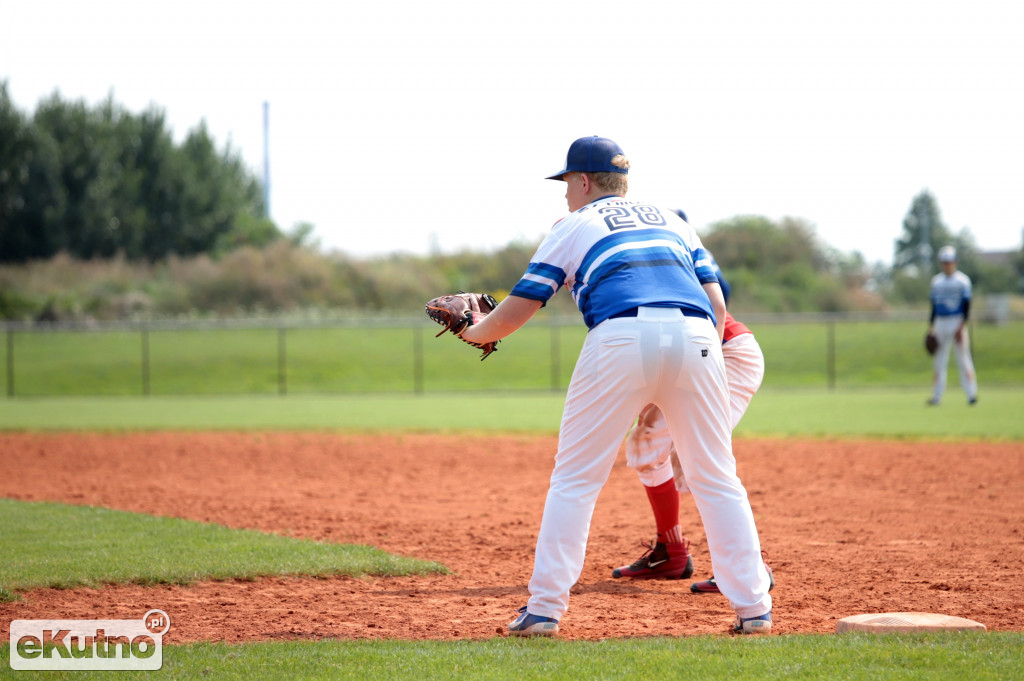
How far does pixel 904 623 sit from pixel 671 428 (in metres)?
1.24

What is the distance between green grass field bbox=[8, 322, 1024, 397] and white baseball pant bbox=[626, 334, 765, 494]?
1665 centimetres

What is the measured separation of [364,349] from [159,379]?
5.97 meters

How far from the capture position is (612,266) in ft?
12.7

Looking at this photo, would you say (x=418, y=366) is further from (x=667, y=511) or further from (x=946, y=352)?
(x=667, y=511)

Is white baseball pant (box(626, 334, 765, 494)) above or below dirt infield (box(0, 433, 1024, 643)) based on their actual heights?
above

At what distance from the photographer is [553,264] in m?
3.89

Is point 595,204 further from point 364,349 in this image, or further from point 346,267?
point 346,267

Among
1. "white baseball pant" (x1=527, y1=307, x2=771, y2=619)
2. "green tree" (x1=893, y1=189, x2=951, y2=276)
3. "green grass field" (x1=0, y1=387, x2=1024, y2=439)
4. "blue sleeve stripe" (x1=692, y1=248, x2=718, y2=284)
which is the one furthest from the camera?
"green tree" (x1=893, y1=189, x2=951, y2=276)

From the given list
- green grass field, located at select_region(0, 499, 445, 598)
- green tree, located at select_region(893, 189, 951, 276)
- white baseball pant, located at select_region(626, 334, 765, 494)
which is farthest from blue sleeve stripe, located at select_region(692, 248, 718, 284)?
green tree, located at select_region(893, 189, 951, 276)

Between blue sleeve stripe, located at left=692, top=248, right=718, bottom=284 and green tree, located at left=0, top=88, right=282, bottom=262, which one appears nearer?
blue sleeve stripe, located at left=692, top=248, right=718, bottom=284

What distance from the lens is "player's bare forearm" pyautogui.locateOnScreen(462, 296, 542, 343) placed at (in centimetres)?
386

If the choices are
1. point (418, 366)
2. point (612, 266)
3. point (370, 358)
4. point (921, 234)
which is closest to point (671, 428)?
point (612, 266)

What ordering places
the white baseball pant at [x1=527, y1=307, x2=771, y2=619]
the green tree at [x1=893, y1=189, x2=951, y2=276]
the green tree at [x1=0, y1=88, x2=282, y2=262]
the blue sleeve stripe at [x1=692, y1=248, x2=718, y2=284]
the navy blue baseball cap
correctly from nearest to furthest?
1. the white baseball pant at [x1=527, y1=307, x2=771, y2=619]
2. the navy blue baseball cap
3. the blue sleeve stripe at [x1=692, y1=248, x2=718, y2=284]
4. the green tree at [x1=0, y1=88, x2=282, y2=262]
5. the green tree at [x1=893, y1=189, x2=951, y2=276]

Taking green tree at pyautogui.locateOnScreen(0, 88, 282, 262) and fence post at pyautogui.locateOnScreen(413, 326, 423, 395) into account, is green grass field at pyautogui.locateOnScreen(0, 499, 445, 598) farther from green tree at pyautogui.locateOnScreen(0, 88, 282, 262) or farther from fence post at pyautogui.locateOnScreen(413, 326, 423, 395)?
green tree at pyautogui.locateOnScreen(0, 88, 282, 262)
